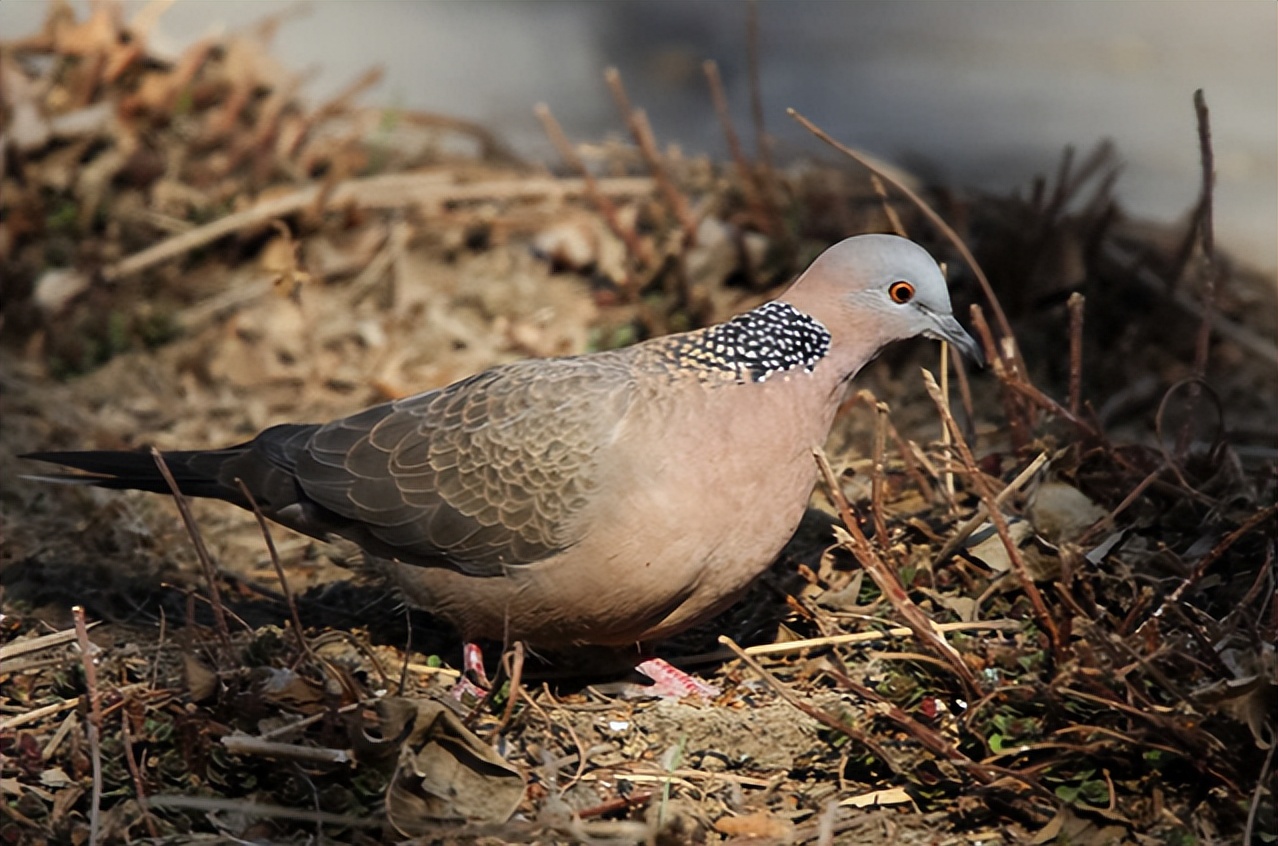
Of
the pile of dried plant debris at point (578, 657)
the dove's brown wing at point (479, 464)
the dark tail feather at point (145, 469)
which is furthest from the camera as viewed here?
the dark tail feather at point (145, 469)

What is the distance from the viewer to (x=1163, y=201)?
7219 mm

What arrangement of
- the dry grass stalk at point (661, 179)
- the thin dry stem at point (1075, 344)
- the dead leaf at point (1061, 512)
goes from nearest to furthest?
the thin dry stem at point (1075, 344)
the dead leaf at point (1061, 512)
the dry grass stalk at point (661, 179)

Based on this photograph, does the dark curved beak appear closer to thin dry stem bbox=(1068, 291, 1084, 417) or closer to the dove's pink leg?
thin dry stem bbox=(1068, 291, 1084, 417)

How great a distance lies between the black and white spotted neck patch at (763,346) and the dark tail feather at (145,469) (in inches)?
48.3

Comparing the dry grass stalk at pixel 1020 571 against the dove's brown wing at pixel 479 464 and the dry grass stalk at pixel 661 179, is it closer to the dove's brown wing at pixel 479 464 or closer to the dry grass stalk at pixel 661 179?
the dove's brown wing at pixel 479 464

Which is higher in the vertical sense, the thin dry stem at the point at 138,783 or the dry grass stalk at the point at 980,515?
the dry grass stalk at the point at 980,515

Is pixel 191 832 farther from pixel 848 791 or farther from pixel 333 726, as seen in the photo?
pixel 848 791

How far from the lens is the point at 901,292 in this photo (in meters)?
3.47

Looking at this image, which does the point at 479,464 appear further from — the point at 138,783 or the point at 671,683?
the point at 138,783

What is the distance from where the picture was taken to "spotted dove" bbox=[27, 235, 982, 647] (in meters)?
3.35

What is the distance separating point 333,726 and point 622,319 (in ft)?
9.44

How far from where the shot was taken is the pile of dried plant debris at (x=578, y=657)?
3.00 metres

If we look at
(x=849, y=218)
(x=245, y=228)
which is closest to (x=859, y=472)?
(x=849, y=218)

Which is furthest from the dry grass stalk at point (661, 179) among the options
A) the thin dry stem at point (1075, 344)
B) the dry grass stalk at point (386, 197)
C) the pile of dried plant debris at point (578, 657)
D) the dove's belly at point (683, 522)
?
the dove's belly at point (683, 522)
